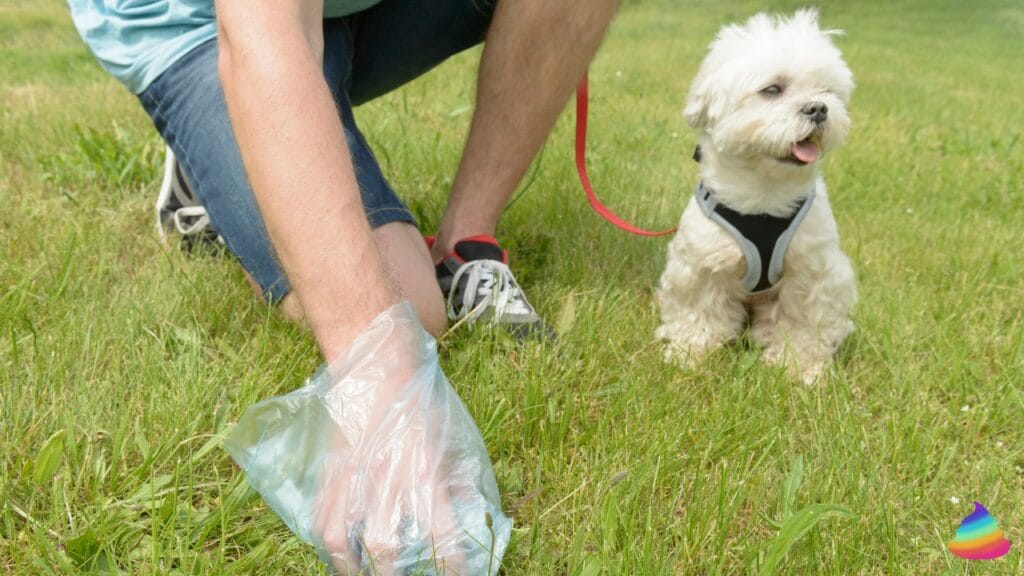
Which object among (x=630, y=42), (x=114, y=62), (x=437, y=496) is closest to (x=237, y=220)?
(x=114, y=62)

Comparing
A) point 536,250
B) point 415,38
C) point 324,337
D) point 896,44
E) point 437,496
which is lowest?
point 896,44

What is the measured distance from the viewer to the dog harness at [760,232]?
223 cm

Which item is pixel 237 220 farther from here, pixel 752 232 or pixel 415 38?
pixel 752 232

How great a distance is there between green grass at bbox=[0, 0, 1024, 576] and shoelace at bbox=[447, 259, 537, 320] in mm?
118

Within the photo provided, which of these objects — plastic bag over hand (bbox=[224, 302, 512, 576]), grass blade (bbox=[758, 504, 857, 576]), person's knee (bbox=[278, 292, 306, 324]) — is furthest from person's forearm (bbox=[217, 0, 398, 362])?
grass blade (bbox=[758, 504, 857, 576])

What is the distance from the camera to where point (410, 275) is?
2084 mm

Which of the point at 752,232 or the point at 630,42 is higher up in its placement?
the point at 752,232

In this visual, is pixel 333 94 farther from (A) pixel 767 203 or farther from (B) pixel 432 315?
(A) pixel 767 203

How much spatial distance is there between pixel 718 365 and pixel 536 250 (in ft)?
2.78

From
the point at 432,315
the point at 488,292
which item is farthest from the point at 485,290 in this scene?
the point at 432,315

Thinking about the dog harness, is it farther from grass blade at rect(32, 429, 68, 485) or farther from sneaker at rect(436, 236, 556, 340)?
grass blade at rect(32, 429, 68, 485)

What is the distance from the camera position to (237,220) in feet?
6.87

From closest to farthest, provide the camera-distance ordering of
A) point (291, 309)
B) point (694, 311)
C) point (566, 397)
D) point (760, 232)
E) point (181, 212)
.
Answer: point (566, 397) < point (291, 309) < point (760, 232) < point (694, 311) < point (181, 212)

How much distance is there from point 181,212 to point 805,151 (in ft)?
6.01
